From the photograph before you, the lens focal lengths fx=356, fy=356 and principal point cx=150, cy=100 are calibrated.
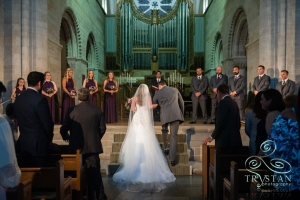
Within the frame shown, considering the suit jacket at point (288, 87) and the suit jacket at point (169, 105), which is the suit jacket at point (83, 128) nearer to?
the suit jacket at point (169, 105)

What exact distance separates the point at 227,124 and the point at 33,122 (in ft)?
7.91

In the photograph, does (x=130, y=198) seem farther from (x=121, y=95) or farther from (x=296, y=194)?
(x=121, y=95)

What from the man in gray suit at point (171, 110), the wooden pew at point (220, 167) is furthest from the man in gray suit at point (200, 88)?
the wooden pew at point (220, 167)

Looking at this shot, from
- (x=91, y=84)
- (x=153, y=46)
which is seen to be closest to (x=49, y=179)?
(x=91, y=84)

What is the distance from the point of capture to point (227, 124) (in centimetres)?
464

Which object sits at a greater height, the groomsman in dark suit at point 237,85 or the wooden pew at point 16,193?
the groomsman in dark suit at point 237,85

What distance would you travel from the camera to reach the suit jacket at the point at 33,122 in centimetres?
372

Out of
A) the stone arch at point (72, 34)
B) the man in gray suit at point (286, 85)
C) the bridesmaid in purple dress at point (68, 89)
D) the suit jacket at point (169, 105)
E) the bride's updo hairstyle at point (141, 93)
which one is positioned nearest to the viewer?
the bride's updo hairstyle at point (141, 93)

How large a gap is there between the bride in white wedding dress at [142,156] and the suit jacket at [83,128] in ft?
4.61

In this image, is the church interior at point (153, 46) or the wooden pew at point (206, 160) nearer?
the wooden pew at point (206, 160)

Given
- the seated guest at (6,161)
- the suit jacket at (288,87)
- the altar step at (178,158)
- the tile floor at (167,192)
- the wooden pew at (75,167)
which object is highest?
the suit jacket at (288,87)

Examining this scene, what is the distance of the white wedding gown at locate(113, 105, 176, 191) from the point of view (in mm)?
Answer: 5648

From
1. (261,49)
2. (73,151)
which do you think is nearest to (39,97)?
(73,151)

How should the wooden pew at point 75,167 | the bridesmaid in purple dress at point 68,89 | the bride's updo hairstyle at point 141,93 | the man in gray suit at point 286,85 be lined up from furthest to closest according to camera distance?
the bridesmaid in purple dress at point 68,89 → the man in gray suit at point 286,85 → the bride's updo hairstyle at point 141,93 → the wooden pew at point 75,167
